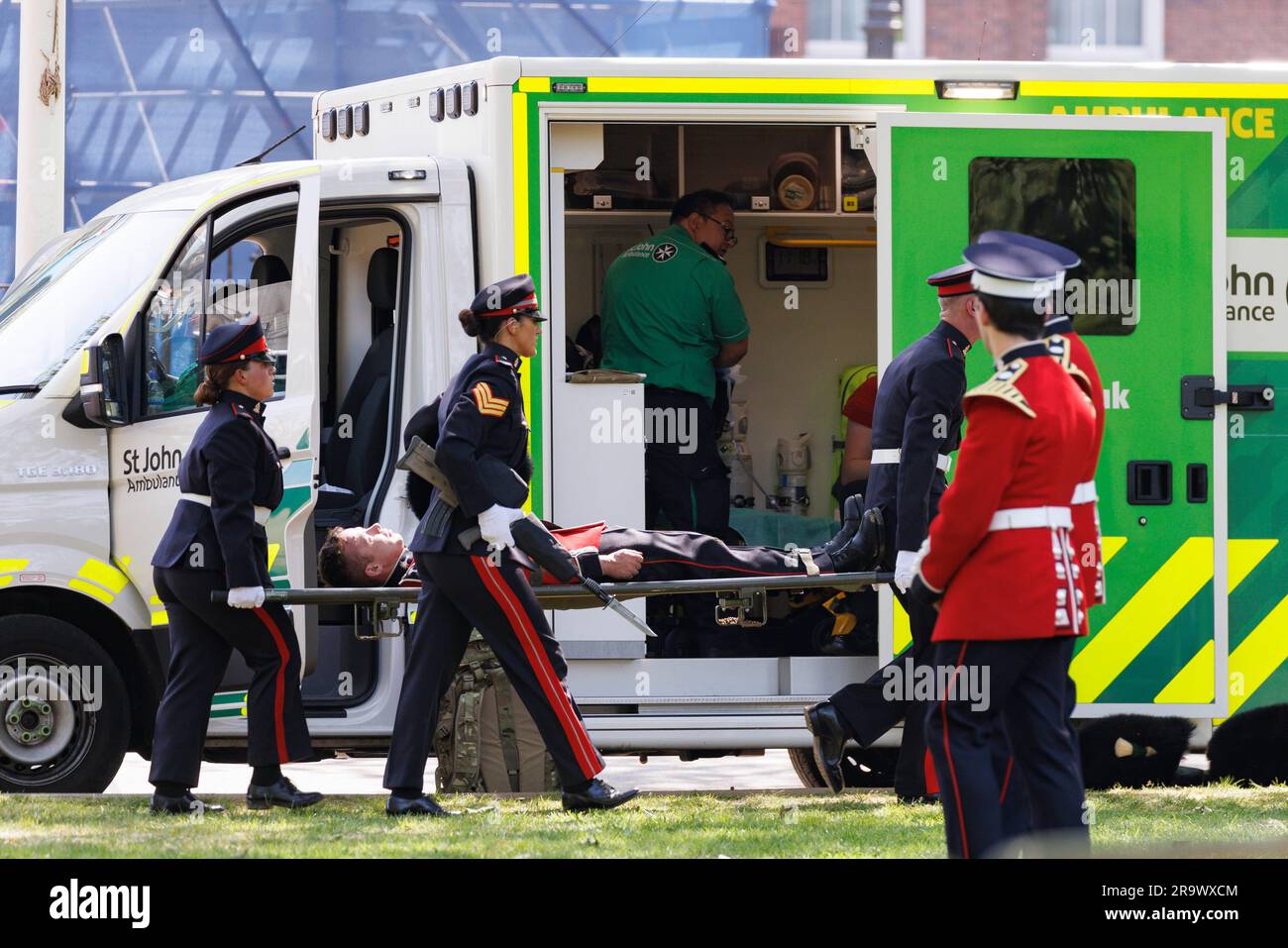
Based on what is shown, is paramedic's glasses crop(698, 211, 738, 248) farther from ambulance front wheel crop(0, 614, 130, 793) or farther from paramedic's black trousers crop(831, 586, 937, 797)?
ambulance front wheel crop(0, 614, 130, 793)

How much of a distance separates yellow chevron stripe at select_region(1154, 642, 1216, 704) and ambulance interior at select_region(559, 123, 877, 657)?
1800 millimetres

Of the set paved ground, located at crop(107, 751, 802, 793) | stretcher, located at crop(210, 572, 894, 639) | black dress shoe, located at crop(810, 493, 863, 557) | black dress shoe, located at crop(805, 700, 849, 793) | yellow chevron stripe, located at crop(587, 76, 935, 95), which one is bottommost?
paved ground, located at crop(107, 751, 802, 793)

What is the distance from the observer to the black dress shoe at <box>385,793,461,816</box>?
21.1 ft

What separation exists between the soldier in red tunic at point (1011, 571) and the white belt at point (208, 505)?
2.61 metres

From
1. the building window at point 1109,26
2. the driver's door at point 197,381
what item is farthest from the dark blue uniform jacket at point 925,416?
the building window at point 1109,26

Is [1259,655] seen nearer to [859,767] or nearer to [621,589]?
[859,767]

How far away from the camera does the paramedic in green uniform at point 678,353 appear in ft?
26.4

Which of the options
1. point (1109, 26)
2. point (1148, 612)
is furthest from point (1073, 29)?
point (1148, 612)

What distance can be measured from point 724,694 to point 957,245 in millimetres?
1810

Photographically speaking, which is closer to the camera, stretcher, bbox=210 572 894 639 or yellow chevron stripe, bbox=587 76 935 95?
stretcher, bbox=210 572 894 639

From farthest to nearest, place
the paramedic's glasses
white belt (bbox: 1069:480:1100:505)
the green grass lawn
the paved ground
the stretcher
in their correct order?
the paved ground → the paramedic's glasses → the stretcher → the green grass lawn → white belt (bbox: 1069:480:1100:505)

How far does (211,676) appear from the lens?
659 cm

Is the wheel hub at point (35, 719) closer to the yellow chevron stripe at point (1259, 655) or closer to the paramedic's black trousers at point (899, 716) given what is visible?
the paramedic's black trousers at point (899, 716)

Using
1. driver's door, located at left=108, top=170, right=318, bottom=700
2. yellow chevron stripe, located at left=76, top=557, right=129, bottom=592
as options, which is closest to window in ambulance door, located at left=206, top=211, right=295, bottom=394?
driver's door, located at left=108, top=170, right=318, bottom=700
